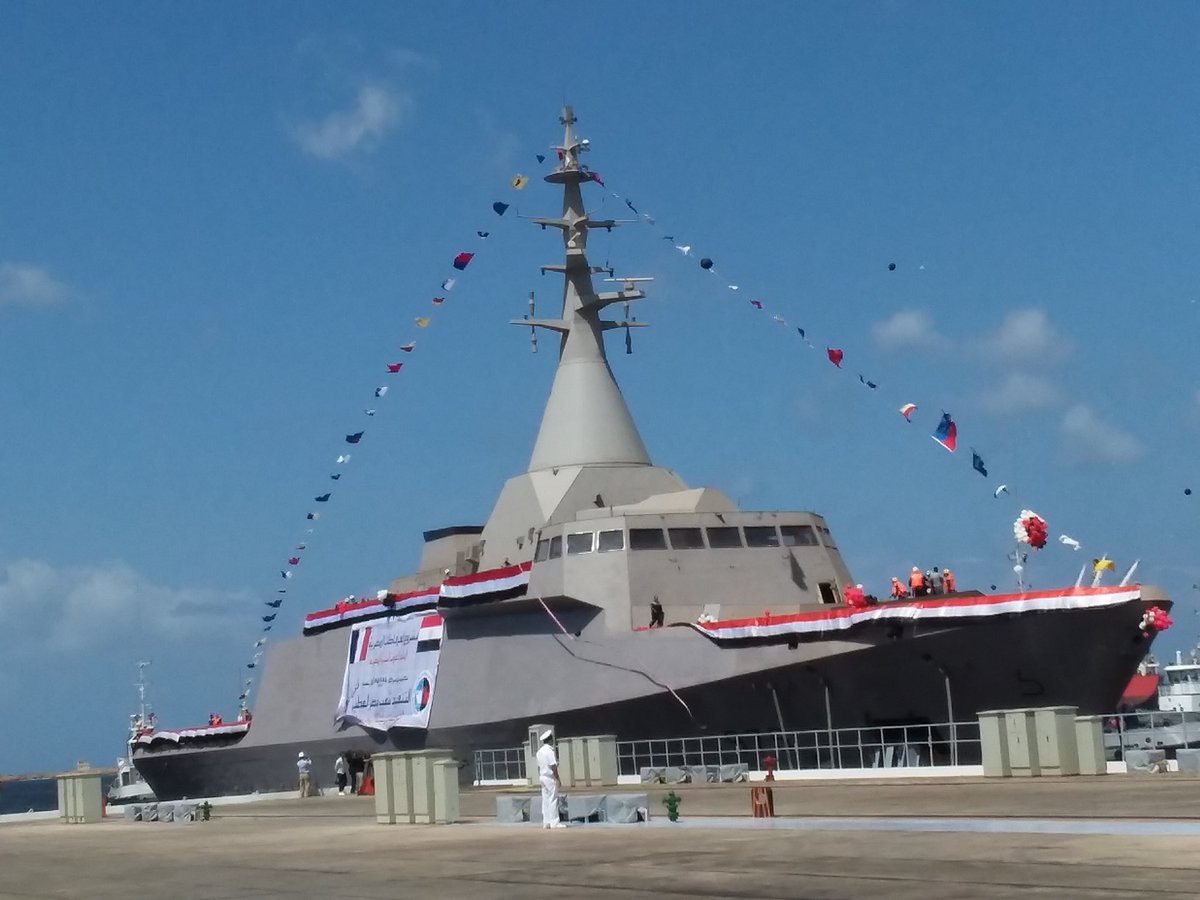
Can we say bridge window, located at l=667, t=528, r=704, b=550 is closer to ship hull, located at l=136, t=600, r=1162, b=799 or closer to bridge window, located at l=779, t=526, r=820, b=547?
bridge window, located at l=779, t=526, r=820, b=547

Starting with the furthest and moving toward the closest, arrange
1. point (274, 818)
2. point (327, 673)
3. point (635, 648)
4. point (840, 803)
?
point (327, 673) → point (635, 648) → point (274, 818) → point (840, 803)

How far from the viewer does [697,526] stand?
31.0m

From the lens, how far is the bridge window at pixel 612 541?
3039 cm

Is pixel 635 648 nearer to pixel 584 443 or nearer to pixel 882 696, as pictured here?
pixel 882 696

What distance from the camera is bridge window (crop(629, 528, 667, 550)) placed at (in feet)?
99.8

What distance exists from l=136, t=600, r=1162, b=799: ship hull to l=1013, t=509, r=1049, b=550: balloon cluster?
1.63 m

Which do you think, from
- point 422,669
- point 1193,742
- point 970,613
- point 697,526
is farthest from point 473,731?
point 1193,742

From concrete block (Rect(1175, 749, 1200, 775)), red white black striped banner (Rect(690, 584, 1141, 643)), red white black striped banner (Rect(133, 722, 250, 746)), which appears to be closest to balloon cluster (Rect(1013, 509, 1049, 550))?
red white black striped banner (Rect(690, 584, 1141, 643))

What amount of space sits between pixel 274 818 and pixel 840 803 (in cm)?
940

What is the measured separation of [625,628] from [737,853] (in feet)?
54.6

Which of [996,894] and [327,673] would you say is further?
[327,673]

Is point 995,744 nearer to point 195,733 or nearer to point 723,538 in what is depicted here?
point 723,538

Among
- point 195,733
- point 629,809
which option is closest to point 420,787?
point 629,809

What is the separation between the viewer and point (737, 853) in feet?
42.9
